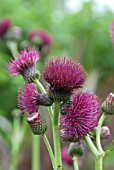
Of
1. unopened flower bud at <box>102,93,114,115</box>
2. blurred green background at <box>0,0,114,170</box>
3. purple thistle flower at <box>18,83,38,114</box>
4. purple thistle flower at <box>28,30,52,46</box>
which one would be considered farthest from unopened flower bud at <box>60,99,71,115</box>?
blurred green background at <box>0,0,114,170</box>

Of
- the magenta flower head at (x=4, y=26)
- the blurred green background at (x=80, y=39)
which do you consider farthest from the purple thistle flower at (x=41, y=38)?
the blurred green background at (x=80, y=39)

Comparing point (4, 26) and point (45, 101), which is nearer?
point (45, 101)

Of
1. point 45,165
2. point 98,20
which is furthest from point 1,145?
point 98,20

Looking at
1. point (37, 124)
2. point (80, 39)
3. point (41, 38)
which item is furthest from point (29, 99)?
point (80, 39)

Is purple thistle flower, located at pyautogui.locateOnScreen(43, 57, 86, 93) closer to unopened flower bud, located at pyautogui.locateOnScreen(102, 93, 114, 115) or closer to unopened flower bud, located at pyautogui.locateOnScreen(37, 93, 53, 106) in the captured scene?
unopened flower bud, located at pyautogui.locateOnScreen(37, 93, 53, 106)

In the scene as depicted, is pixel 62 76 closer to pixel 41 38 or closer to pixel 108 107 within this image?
pixel 108 107

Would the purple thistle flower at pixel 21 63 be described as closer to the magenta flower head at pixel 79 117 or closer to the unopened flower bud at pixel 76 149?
the magenta flower head at pixel 79 117

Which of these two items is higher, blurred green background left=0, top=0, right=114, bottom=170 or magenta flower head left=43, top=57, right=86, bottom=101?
blurred green background left=0, top=0, right=114, bottom=170

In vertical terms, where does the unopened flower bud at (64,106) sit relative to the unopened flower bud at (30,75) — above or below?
below
